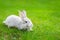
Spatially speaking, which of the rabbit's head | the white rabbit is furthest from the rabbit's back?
the rabbit's head

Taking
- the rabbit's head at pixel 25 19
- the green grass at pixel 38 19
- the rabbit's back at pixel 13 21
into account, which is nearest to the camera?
the green grass at pixel 38 19

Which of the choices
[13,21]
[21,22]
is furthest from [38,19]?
[21,22]

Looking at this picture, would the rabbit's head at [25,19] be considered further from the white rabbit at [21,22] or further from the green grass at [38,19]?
the green grass at [38,19]

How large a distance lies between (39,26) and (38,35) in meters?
1.06

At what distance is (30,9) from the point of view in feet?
39.5

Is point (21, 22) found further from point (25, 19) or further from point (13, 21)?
point (13, 21)

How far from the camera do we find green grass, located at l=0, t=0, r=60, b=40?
7.44 m

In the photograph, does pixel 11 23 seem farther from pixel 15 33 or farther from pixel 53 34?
pixel 53 34

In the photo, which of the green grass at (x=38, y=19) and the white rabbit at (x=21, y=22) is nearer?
the green grass at (x=38, y=19)

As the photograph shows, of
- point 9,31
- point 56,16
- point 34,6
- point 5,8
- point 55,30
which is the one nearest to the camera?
point 9,31

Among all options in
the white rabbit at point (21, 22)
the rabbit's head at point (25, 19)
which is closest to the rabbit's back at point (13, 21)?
the white rabbit at point (21, 22)

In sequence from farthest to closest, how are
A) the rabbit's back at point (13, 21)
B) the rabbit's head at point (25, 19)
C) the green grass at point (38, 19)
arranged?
1. the rabbit's back at point (13, 21)
2. the rabbit's head at point (25, 19)
3. the green grass at point (38, 19)

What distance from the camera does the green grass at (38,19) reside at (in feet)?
24.4

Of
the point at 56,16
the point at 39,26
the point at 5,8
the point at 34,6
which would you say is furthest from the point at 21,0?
the point at 39,26
